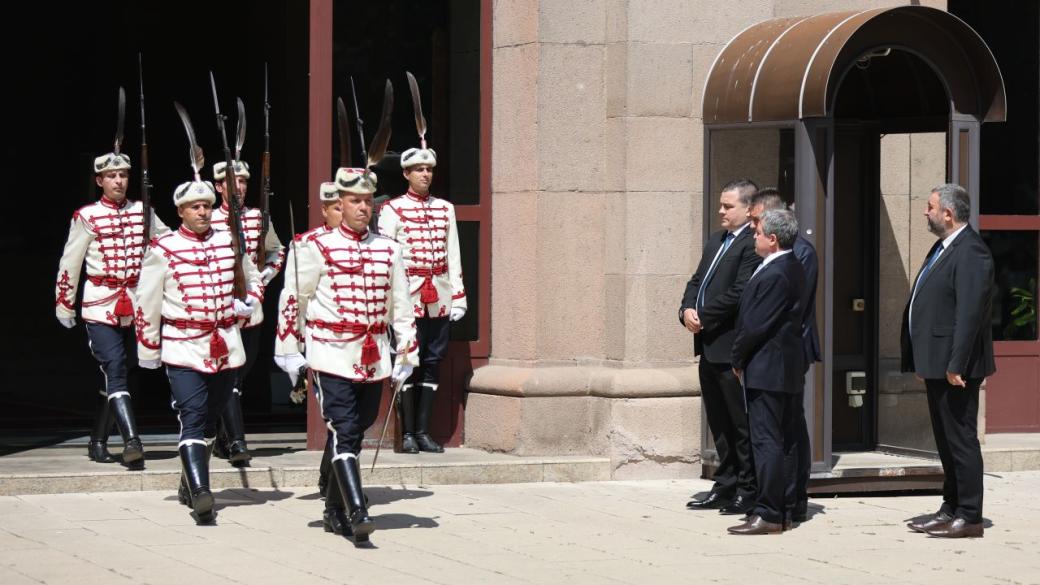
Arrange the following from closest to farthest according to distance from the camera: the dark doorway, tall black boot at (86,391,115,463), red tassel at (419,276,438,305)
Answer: tall black boot at (86,391,115,463)
red tassel at (419,276,438,305)
the dark doorway

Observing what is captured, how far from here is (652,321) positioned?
41.9 feet

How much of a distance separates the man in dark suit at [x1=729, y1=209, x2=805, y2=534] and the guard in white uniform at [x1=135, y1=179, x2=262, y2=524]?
2.88 meters

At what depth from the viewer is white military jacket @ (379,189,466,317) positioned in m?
12.8

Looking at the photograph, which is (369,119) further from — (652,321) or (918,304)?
(918,304)

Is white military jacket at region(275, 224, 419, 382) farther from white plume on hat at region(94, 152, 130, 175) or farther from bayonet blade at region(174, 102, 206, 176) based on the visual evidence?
white plume on hat at region(94, 152, 130, 175)

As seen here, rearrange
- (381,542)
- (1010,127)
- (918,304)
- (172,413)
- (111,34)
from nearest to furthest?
(381,542) < (918,304) < (1010,127) < (172,413) < (111,34)

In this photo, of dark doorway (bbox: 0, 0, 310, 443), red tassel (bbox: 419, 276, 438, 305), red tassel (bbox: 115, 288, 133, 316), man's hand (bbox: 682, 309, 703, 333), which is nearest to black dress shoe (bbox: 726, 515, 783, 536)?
man's hand (bbox: 682, 309, 703, 333)

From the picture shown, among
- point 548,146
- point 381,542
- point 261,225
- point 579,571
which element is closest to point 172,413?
point 261,225

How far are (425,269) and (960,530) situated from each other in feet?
13.5

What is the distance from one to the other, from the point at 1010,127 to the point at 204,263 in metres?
6.79

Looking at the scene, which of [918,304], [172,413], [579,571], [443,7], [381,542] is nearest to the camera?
[579,571]

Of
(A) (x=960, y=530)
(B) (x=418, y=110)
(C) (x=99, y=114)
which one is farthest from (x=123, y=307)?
(C) (x=99, y=114)

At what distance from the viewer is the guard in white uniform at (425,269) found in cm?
1279

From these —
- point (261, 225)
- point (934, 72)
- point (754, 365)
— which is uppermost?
point (934, 72)
